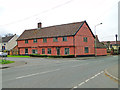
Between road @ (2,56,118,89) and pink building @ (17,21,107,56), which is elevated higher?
pink building @ (17,21,107,56)

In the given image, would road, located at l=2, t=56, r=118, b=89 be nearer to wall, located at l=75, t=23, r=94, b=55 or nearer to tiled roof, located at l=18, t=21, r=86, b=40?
wall, located at l=75, t=23, r=94, b=55

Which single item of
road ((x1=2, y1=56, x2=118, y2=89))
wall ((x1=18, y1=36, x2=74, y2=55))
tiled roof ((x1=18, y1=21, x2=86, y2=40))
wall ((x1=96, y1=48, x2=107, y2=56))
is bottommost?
road ((x1=2, y1=56, x2=118, y2=89))

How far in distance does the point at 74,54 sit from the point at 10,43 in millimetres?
36610

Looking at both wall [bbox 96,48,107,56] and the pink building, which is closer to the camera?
the pink building

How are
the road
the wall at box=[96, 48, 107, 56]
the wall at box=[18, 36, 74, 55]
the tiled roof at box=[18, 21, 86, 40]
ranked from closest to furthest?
the road, the wall at box=[18, 36, 74, 55], the tiled roof at box=[18, 21, 86, 40], the wall at box=[96, 48, 107, 56]

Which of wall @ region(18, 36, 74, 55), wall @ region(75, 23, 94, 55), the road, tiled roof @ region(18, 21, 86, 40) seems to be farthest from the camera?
tiled roof @ region(18, 21, 86, 40)

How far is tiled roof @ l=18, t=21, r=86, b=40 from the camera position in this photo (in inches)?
1507

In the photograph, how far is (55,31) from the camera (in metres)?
41.6

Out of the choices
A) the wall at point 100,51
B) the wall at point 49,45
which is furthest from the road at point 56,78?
the wall at point 100,51

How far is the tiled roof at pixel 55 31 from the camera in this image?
126 feet

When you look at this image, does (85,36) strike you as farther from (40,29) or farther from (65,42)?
(40,29)

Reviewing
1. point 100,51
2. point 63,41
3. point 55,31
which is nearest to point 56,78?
point 63,41

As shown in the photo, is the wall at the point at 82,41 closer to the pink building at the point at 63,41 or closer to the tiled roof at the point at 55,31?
the pink building at the point at 63,41

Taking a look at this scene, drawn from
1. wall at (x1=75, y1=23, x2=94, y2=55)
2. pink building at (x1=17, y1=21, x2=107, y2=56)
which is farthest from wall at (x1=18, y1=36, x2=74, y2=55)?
wall at (x1=75, y1=23, x2=94, y2=55)
